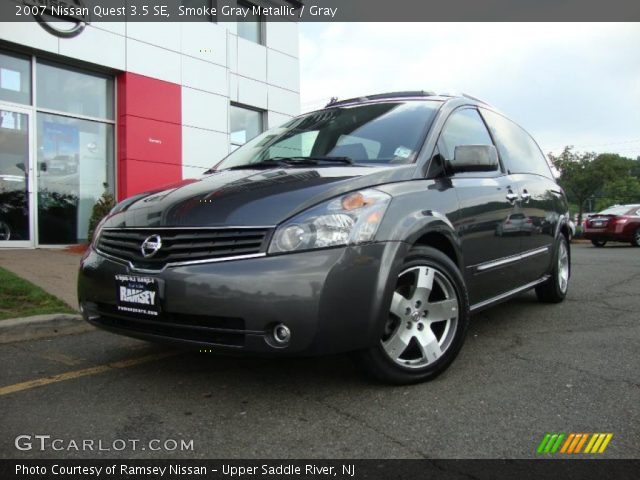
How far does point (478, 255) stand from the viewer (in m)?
3.40

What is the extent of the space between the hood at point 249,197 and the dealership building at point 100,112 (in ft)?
22.3

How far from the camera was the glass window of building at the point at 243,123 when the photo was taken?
12.5 m

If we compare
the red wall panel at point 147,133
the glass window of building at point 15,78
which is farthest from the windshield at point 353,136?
the glass window of building at point 15,78

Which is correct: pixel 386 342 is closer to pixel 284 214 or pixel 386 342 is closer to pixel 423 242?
pixel 423 242

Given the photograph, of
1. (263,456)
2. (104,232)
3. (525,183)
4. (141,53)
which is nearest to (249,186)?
(104,232)

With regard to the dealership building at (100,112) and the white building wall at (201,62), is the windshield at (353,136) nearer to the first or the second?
the dealership building at (100,112)

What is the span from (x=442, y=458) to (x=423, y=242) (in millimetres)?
1244

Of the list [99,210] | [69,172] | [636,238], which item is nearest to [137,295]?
[99,210]

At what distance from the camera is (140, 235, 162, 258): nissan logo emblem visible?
259 cm

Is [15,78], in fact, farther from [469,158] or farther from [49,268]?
[469,158]

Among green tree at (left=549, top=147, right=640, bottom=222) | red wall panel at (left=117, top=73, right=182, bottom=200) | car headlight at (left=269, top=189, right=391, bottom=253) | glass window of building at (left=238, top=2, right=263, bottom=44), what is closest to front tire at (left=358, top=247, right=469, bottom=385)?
car headlight at (left=269, top=189, right=391, bottom=253)

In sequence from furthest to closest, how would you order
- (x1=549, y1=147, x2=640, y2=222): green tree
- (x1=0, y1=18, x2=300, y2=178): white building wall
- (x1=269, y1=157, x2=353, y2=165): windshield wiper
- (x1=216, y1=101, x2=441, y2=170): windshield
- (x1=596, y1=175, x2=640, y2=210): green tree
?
(x1=596, y1=175, x2=640, y2=210): green tree → (x1=549, y1=147, x2=640, y2=222): green tree → (x1=0, y1=18, x2=300, y2=178): white building wall → (x1=216, y1=101, x2=441, y2=170): windshield → (x1=269, y1=157, x2=353, y2=165): windshield wiper

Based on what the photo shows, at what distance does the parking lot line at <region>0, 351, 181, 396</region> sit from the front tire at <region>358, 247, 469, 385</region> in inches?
59.7

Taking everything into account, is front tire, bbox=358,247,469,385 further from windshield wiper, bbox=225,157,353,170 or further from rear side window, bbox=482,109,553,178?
rear side window, bbox=482,109,553,178
